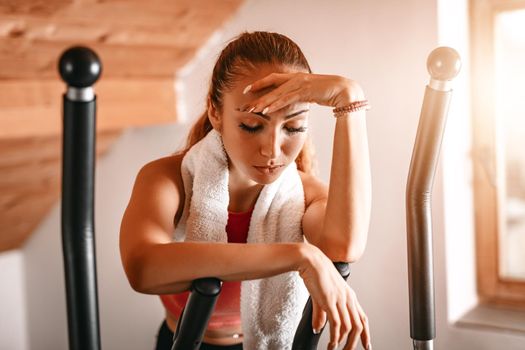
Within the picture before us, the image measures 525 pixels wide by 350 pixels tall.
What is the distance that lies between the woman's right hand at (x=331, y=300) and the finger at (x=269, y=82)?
285 millimetres

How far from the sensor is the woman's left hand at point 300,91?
3.66 feet

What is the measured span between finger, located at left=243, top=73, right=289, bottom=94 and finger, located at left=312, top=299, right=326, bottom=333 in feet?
1.20

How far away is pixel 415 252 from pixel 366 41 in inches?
40.7

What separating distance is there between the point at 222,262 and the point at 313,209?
0.38 m

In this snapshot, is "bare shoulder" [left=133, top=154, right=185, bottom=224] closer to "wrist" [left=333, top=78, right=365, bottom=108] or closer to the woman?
the woman

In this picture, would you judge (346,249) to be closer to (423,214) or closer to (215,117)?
(423,214)

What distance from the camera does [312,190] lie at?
1.44 metres

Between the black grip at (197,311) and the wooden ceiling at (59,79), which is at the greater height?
the wooden ceiling at (59,79)

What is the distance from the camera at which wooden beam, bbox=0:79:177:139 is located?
2078mm

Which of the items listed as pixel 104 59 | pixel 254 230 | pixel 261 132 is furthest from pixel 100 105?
pixel 261 132

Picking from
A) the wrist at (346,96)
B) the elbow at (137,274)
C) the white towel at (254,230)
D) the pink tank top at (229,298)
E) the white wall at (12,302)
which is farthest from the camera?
the white wall at (12,302)

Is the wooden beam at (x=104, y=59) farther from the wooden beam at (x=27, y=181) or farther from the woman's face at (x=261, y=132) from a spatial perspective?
the woman's face at (x=261, y=132)

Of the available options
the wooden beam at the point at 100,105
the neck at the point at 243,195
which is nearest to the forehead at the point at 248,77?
the neck at the point at 243,195

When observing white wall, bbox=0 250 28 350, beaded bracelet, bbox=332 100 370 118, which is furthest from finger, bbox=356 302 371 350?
white wall, bbox=0 250 28 350
